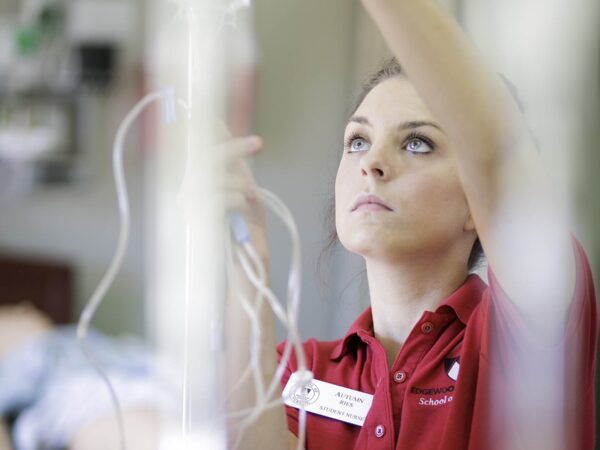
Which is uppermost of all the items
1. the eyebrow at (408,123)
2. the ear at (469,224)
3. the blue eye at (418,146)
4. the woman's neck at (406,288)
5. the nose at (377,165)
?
the eyebrow at (408,123)

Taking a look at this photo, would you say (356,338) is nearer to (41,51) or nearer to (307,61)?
(307,61)

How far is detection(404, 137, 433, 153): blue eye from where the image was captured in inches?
22.8

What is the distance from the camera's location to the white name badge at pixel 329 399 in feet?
1.94

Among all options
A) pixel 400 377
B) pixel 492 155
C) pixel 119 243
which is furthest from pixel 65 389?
pixel 492 155

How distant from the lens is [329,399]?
23.5 inches

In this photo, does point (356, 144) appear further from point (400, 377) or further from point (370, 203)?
point (400, 377)

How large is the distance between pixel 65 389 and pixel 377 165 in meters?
0.28

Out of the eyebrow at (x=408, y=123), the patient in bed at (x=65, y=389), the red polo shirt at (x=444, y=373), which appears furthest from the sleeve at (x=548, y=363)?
the patient in bed at (x=65, y=389)

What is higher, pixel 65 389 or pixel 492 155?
pixel 492 155

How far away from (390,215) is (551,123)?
142mm

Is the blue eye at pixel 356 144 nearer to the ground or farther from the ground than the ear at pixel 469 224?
farther from the ground

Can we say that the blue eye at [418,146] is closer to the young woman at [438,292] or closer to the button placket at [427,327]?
the young woman at [438,292]

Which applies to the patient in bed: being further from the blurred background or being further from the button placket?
the button placket

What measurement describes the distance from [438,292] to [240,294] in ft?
0.46
